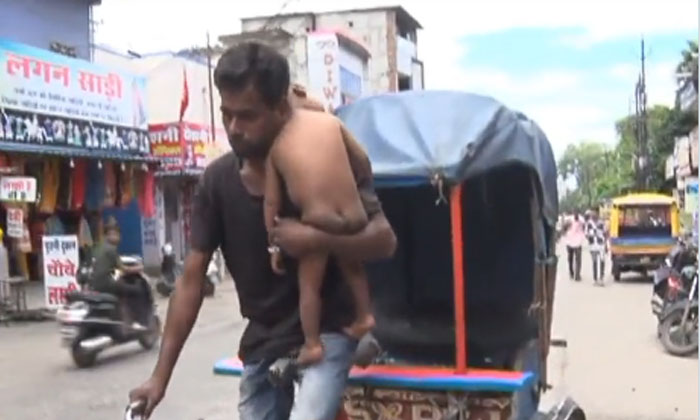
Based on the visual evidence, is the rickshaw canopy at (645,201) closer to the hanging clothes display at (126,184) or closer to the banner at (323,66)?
the hanging clothes display at (126,184)

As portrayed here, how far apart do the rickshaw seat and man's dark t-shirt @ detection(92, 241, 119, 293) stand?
7.11m

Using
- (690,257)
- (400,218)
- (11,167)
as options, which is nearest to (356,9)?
(11,167)

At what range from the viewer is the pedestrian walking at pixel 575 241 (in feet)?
78.1

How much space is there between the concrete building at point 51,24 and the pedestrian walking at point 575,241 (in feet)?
35.9

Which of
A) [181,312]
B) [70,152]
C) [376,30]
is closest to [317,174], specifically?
[181,312]

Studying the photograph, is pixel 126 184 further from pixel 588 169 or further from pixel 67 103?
pixel 588 169

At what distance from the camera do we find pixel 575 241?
24234 millimetres

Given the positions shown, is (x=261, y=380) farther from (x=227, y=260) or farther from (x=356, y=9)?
(x=356, y=9)

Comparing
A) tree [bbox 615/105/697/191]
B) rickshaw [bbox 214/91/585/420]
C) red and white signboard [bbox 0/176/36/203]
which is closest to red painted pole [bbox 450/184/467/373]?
rickshaw [bbox 214/91/585/420]

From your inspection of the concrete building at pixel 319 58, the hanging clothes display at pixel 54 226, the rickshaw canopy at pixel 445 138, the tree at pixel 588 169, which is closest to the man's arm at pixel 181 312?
the rickshaw canopy at pixel 445 138

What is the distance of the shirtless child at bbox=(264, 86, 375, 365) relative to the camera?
10.1 feet

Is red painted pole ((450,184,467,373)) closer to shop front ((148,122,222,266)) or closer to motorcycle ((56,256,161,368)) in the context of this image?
motorcycle ((56,256,161,368))

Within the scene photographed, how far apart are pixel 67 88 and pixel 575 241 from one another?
11440 millimetres

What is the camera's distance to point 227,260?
339 cm
